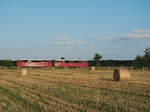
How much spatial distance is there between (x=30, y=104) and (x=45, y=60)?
65612 mm

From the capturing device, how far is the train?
7312cm

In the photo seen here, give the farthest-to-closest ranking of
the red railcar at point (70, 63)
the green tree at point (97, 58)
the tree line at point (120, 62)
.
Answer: the green tree at point (97, 58)
the red railcar at point (70, 63)
the tree line at point (120, 62)

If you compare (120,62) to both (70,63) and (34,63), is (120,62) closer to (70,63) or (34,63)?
(70,63)

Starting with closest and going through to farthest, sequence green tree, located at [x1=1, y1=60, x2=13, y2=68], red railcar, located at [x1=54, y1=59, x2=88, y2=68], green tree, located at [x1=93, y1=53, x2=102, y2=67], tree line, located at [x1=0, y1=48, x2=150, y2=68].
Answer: tree line, located at [x1=0, y1=48, x2=150, y2=68], red railcar, located at [x1=54, y1=59, x2=88, y2=68], green tree, located at [x1=1, y1=60, x2=13, y2=68], green tree, located at [x1=93, y1=53, x2=102, y2=67]

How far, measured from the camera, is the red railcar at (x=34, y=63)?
72.9 m

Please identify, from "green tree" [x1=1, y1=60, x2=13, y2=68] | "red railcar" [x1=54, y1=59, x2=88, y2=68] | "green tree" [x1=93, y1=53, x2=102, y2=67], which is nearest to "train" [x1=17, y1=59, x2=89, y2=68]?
"red railcar" [x1=54, y1=59, x2=88, y2=68]

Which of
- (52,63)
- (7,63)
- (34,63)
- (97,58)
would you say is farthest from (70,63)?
(7,63)

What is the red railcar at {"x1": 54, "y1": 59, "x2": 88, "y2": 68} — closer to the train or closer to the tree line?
the train

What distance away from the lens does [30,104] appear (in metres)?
10.3

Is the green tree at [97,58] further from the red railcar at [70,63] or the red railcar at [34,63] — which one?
the red railcar at [34,63]

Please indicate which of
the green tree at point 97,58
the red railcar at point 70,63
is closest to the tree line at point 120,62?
the green tree at point 97,58

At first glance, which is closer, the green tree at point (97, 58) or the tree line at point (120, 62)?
the tree line at point (120, 62)

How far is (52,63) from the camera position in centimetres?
7619

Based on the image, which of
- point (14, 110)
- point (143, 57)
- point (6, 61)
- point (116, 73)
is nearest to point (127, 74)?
point (116, 73)
